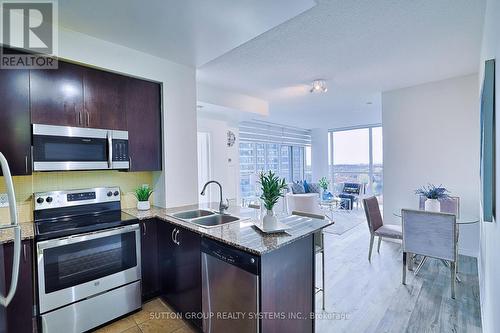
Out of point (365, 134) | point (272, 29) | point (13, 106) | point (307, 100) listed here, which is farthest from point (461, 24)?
point (365, 134)

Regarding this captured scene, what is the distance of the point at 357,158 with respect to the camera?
7824 millimetres

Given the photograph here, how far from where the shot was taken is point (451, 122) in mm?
3637

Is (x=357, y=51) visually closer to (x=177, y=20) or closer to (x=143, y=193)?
(x=177, y=20)

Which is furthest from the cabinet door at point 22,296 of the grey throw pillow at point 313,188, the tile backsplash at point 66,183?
the grey throw pillow at point 313,188

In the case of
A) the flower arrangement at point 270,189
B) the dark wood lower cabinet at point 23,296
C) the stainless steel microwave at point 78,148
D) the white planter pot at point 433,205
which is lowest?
the dark wood lower cabinet at point 23,296

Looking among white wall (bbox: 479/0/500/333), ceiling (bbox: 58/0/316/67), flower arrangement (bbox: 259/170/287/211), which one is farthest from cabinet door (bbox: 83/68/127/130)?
white wall (bbox: 479/0/500/333)

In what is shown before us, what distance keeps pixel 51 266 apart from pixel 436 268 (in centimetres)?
414

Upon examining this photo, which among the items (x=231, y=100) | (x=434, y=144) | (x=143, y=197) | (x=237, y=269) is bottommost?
(x=237, y=269)

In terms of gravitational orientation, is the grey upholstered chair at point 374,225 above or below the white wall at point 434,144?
below

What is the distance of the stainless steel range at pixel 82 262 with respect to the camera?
6.10 ft

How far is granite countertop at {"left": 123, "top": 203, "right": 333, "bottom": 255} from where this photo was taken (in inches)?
61.7

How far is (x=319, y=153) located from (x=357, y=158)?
128 cm

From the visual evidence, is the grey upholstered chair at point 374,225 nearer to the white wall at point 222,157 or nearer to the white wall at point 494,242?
the white wall at point 494,242

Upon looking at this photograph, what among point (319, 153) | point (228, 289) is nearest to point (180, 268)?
point (228, 289)
